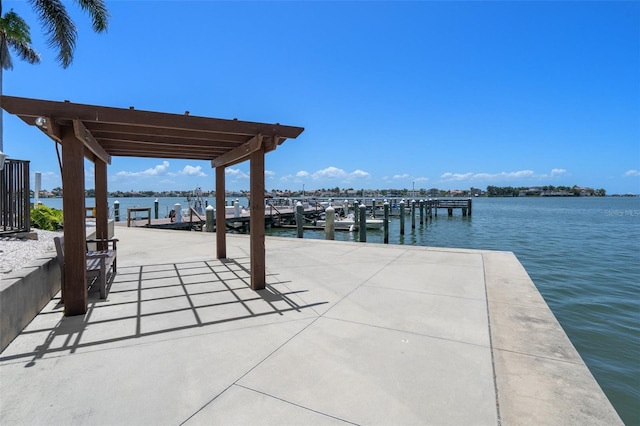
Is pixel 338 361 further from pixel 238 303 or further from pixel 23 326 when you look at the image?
pixel 23 326

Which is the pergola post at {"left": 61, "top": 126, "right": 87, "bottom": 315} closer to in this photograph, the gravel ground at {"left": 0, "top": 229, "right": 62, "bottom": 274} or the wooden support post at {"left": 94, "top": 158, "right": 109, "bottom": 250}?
the gravel ground at {"left": 0, "top": 229, "right": 62, "bottom": 274}

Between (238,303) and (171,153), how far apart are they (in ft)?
13.6

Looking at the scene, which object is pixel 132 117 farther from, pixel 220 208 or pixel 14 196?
pixel 14 196

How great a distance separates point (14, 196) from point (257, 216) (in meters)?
5.48

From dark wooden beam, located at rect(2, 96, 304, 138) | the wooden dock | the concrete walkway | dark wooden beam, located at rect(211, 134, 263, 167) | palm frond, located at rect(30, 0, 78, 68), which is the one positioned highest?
palm frond, located at rect(30, 0, 78, 68)

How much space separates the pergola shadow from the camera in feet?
12.2

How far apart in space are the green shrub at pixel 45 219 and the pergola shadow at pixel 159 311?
4266 mm

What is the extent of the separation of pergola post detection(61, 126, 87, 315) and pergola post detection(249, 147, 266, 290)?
7.55 ft

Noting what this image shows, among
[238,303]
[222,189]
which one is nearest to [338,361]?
[238,303]

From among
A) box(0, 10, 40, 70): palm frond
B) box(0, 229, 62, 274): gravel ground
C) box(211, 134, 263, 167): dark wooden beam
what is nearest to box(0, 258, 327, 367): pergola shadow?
box(0, 229, 62, 274): gravel ground

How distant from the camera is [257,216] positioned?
5609 millimetres

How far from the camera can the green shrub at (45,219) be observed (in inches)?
352

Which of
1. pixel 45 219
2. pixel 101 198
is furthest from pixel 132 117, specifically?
pixel 45 219

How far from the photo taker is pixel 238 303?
4941 mm
